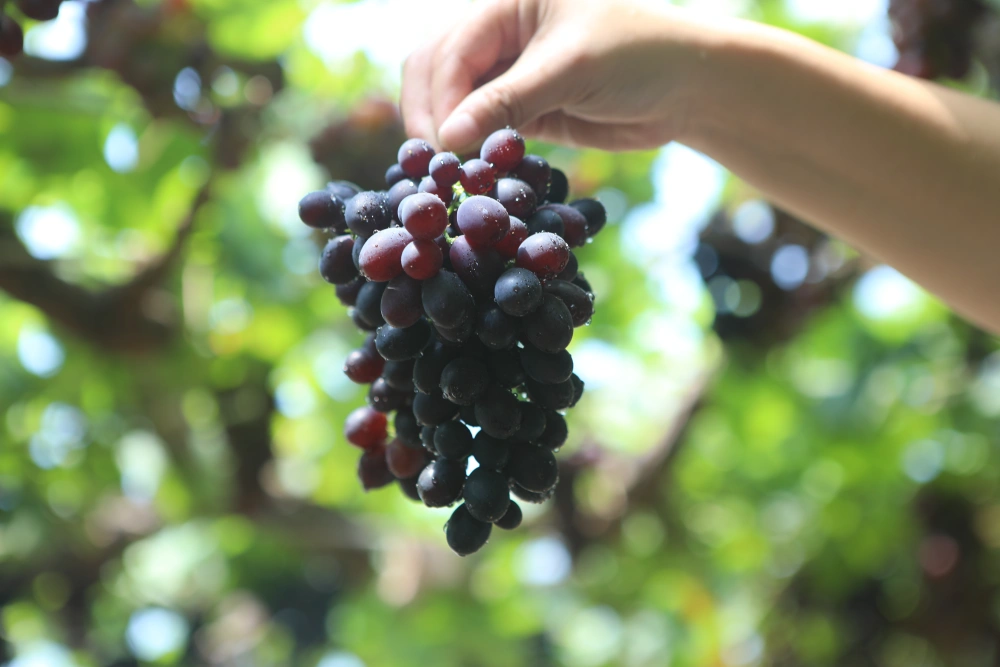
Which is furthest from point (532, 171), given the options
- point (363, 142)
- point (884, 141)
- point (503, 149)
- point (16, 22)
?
point (363, 142)

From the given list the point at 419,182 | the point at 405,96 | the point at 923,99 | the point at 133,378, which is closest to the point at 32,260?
the point at 133,378

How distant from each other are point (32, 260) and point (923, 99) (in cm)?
202

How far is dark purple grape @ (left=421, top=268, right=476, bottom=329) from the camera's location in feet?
2.40

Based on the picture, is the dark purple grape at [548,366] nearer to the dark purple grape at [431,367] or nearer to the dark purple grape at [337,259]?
the dark purple grape at [431,367]

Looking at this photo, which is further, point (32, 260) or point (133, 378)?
point (133, 378)

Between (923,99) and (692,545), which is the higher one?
(923,99)

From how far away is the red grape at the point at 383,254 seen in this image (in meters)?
0.76

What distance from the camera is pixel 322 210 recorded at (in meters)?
0.87

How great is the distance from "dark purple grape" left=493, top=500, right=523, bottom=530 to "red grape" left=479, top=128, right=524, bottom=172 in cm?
39

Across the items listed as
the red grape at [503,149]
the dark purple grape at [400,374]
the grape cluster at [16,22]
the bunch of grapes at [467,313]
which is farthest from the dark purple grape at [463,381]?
the grape cluster at [16,22]

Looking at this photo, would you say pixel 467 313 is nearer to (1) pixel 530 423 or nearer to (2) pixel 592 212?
(1) pixel 530 423

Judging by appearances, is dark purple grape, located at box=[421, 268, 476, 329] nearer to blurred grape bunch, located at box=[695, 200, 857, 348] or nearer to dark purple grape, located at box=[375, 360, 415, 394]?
dark purple grape, located at box=[375, 360, 415, 394]

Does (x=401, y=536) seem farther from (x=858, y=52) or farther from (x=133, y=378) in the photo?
(x=858, y=52)

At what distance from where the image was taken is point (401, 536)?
9.43ft
